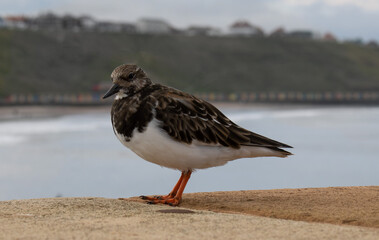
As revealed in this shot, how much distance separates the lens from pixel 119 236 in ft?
21.8

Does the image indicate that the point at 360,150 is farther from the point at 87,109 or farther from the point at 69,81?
the point at 69,81

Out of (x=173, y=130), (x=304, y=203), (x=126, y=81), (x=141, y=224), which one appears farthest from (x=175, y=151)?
(x=304, y=203)

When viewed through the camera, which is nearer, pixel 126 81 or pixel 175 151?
pixel 175 151

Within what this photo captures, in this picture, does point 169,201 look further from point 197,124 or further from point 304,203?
point 304,203

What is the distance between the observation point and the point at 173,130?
877 cm

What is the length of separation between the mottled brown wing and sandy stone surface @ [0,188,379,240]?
1060 millimetres

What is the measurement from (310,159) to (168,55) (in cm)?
13293

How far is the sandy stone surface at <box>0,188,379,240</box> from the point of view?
22.1 ft

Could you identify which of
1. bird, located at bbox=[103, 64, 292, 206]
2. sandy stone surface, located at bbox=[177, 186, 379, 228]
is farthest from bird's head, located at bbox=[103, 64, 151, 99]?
sandy stone surface, located at bbox=[177, 186, 379, 228]

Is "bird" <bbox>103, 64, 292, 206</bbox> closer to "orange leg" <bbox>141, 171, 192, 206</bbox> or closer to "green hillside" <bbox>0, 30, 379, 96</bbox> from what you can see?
"orange leg" <bbox>141, 171, 192, 206</bbox>

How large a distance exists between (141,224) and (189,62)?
156m

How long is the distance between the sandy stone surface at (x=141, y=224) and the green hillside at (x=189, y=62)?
107882 millimetres

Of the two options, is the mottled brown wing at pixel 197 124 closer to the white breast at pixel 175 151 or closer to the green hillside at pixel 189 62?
the white breast at pixel 175 151

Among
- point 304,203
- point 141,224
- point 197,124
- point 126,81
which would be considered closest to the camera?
point 141,224
